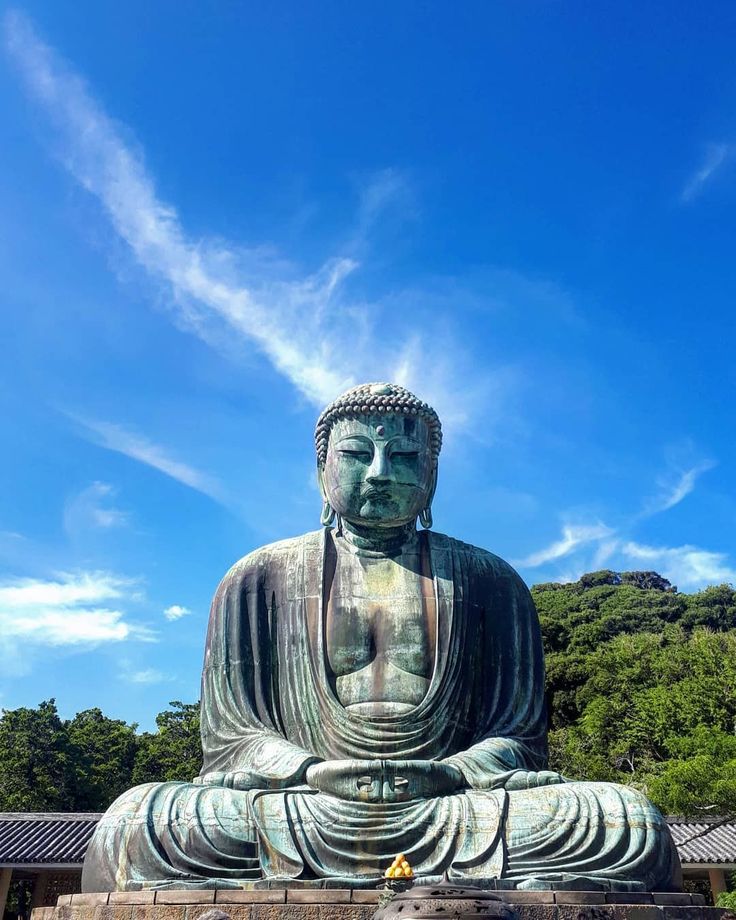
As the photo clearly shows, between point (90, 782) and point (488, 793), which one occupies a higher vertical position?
point (90, 782)

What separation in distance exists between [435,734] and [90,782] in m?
24.9

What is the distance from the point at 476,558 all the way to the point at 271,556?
1859 millimetres

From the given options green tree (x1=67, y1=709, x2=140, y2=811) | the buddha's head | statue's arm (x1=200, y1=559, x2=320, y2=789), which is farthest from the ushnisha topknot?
green tree (x1=67, y1=709, x2=140, y2=811)

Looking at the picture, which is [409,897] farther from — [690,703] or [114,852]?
[690,703]

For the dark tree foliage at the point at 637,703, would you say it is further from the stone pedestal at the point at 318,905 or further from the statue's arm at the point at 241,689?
the stone pedestal at the point at 318,905

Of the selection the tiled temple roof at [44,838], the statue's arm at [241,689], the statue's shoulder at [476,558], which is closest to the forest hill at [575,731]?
the tiled temple roof at [44,838]

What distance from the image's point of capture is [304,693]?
24.8 ft

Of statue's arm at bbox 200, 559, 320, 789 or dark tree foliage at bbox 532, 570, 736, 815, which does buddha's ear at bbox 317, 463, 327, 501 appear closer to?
statue's arm at bbox 200, 559, 320, 789

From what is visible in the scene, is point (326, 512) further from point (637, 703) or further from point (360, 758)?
point (637, 703)

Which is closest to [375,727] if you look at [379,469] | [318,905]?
[318,905]

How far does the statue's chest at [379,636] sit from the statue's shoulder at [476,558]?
46 centimetres

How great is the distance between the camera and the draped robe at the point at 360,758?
19.5 ft

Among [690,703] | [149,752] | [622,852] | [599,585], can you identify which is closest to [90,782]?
[149,752]

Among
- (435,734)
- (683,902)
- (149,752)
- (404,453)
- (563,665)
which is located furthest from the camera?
(563,665)
